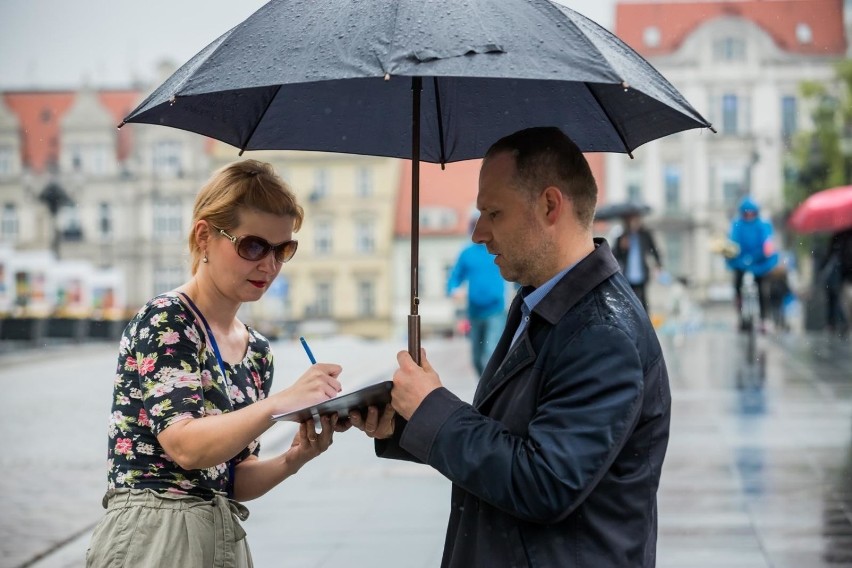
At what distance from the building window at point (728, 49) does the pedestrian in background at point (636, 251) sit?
55.6m

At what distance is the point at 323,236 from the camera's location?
76250 millimetres

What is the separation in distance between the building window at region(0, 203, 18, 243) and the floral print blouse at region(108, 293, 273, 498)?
68.2 metres

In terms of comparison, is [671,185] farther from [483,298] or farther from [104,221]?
[483,298]

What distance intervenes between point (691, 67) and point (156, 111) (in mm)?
65952

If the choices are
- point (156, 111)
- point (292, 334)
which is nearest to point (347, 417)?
point (156, 111)

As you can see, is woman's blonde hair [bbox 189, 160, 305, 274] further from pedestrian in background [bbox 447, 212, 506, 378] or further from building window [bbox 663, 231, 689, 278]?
building window [bbox 663, 231, 689, 278]

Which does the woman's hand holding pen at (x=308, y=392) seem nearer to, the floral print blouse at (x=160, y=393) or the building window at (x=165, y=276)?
the floral print blouse at (x=160, y=393)

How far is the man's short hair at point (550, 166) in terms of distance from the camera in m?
2.54

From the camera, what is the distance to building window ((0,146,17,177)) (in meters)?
A: 67.2

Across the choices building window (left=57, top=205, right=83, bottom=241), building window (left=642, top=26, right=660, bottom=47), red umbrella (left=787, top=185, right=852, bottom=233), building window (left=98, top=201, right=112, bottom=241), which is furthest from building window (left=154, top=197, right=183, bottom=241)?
red umbrella (left=787, top=185, right=852, bottom=233)

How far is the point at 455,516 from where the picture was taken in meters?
2.57

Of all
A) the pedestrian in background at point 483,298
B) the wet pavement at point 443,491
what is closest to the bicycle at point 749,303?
the wet pavement at point 443,491

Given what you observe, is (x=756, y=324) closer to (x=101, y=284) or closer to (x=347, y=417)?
(x=347, y=417)

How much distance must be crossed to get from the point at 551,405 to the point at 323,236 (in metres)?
74.3
